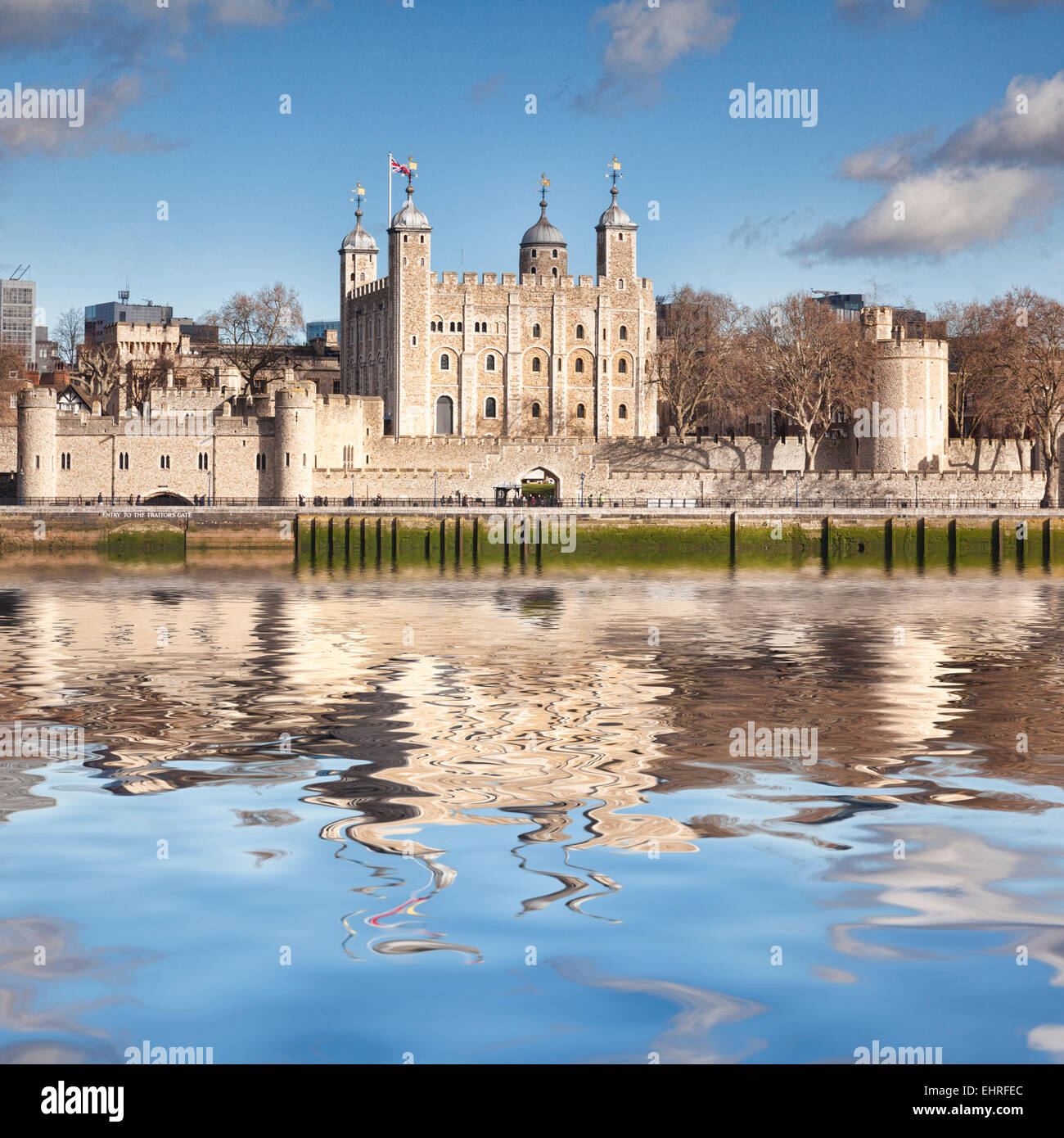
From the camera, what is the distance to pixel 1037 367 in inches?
2586

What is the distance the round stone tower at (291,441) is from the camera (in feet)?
214

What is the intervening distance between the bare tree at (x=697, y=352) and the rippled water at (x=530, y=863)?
187ft

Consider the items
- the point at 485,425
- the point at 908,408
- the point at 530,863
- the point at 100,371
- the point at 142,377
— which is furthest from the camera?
the point at 100,371

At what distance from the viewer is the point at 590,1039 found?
23.6 feet

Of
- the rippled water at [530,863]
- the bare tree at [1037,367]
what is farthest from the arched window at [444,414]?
the rippled water at [530,863]

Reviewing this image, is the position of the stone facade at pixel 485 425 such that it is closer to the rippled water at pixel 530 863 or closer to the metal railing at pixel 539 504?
the metal railing at pixel 539 504

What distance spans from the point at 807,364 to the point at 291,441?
2382 centimetres

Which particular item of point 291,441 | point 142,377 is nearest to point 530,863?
point 291,441

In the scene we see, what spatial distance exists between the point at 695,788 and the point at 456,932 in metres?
4.50

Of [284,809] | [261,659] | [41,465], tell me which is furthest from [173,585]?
[284,809]

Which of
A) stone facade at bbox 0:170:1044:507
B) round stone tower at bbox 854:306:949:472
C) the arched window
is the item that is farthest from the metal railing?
the arched window

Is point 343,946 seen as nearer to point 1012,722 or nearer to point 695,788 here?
point 695,788

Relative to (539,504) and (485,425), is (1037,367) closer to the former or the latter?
(539,504)

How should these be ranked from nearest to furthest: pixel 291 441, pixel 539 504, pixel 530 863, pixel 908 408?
pixel 530 863, pixel 539 504, pixel 291 441, pixel 908 408
